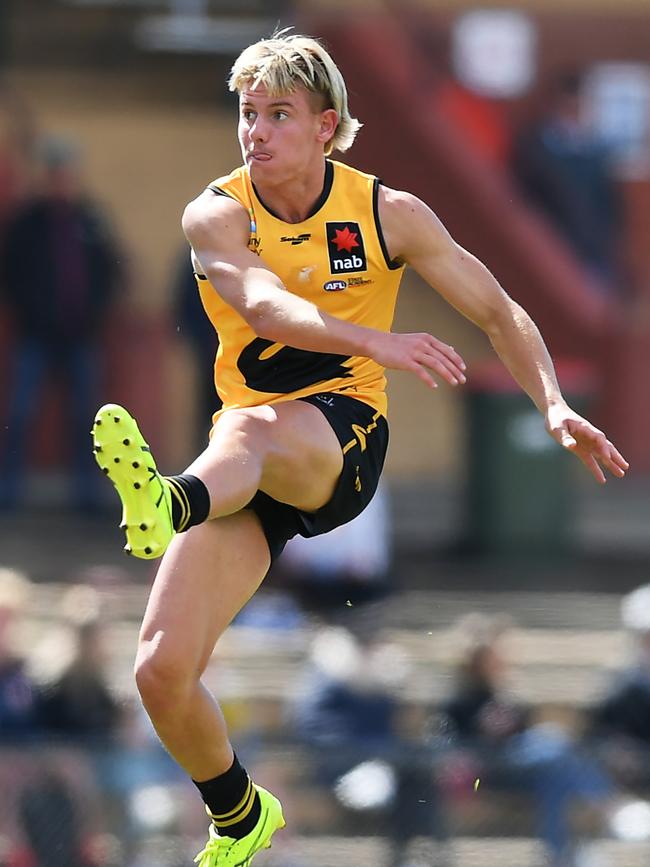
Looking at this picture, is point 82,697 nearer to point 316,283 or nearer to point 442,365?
point 316,283

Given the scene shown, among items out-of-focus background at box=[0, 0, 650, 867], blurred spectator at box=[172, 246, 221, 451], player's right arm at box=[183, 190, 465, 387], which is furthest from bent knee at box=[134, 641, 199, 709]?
blurred spectator at box=[172, 246, 221, 451]

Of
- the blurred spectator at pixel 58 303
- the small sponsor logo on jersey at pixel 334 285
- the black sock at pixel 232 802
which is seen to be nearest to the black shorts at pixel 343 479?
the small sponsor logo on jersey at pixel 334 285

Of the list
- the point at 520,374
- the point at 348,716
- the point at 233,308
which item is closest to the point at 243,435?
the point at 233,308

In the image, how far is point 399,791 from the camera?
870 cm

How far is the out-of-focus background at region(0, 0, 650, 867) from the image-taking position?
28.7 feet

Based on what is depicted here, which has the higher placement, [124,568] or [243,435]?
[243,435]

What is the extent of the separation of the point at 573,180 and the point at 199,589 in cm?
852

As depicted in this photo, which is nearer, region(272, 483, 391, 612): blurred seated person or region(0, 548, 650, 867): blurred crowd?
region(0, 548, 650, 867): blurred crowd

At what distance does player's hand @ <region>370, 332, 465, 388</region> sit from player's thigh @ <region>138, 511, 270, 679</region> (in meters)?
0.76

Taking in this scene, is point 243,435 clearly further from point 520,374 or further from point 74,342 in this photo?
point 74,342

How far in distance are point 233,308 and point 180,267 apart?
25.4 feet

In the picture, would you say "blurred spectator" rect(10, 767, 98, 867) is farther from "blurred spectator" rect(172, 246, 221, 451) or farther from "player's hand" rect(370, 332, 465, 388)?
"player's hand" rect(370, 332, 465, 388)

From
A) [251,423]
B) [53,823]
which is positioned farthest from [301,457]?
[53,823]

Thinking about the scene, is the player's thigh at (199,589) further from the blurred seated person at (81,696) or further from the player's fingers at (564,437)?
the blurred seated person at (81,696)
